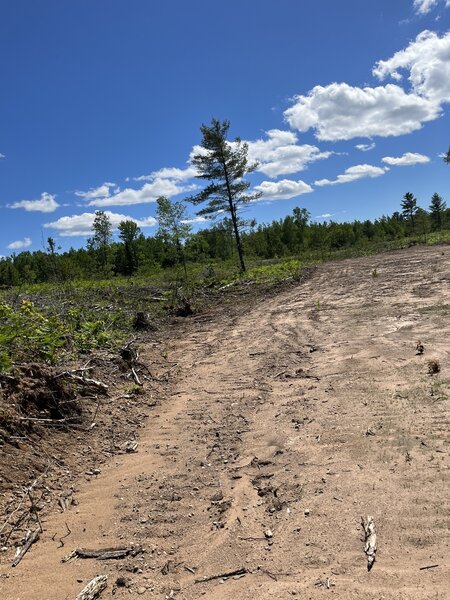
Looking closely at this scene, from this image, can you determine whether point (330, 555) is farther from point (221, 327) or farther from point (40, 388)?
point (221, 327)

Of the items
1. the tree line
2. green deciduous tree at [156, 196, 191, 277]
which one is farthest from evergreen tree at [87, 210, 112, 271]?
green deciduous tree at [156, 196, 191, 277]

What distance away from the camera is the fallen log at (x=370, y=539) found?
278cm

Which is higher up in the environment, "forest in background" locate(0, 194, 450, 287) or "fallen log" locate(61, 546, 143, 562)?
"forest in background" locate(0, 194, 450, 287)

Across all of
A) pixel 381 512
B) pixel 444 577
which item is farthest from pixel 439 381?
pixel 444 577

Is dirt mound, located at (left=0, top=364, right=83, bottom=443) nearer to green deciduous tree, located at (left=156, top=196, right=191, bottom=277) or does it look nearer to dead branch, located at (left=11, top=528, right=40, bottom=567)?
dead branch, located at (left=11, top=528, right=40, bottom=567)

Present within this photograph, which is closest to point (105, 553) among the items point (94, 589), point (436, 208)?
point (94, 589)

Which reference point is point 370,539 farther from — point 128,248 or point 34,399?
point 128,248

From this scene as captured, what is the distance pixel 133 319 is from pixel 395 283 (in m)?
7.45

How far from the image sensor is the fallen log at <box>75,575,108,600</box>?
2.73 metres

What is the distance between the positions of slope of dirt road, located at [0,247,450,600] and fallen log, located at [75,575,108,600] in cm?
5

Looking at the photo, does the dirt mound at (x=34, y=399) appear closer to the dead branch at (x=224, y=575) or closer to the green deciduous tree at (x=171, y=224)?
the dead branch at (x=224, y=575)

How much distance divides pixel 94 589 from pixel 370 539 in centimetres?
179

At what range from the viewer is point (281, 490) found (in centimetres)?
373

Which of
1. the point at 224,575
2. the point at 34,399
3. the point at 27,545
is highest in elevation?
the point at 34,399
